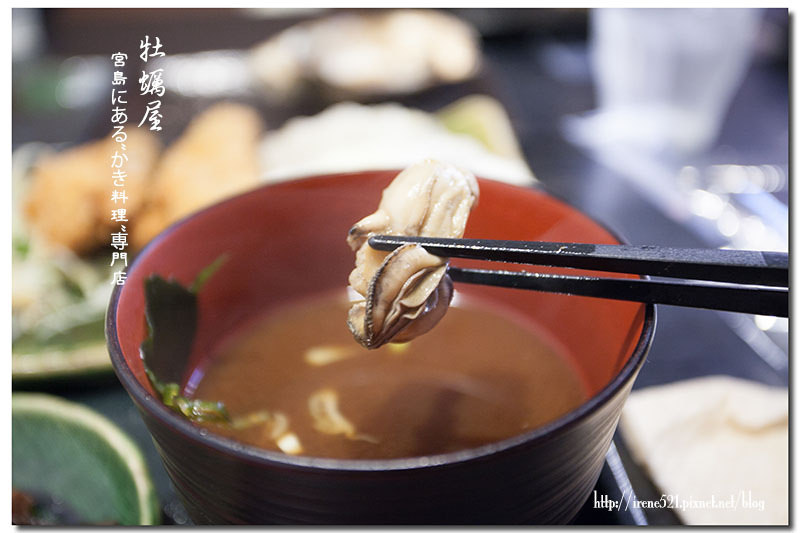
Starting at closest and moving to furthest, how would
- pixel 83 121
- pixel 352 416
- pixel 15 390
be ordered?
pixel 352 416
pixel 15 390
pixel 83 121

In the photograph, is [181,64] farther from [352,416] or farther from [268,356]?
[352,416]

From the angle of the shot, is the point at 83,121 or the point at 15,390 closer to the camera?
the point at 15,390

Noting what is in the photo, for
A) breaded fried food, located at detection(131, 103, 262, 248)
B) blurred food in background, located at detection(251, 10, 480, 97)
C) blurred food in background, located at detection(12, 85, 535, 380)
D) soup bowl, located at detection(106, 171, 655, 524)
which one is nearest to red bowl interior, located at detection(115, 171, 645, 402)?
soup bowl, located at detection(106, 171, 655, 524)

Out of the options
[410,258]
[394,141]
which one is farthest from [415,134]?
[410,258]

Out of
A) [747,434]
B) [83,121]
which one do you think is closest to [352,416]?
[747,434]

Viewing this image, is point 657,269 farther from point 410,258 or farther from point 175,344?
point 175,344

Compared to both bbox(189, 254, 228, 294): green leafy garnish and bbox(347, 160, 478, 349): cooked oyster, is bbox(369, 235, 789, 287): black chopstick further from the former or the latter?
bbox(189, 254, 228, 294): green leafy garnish
